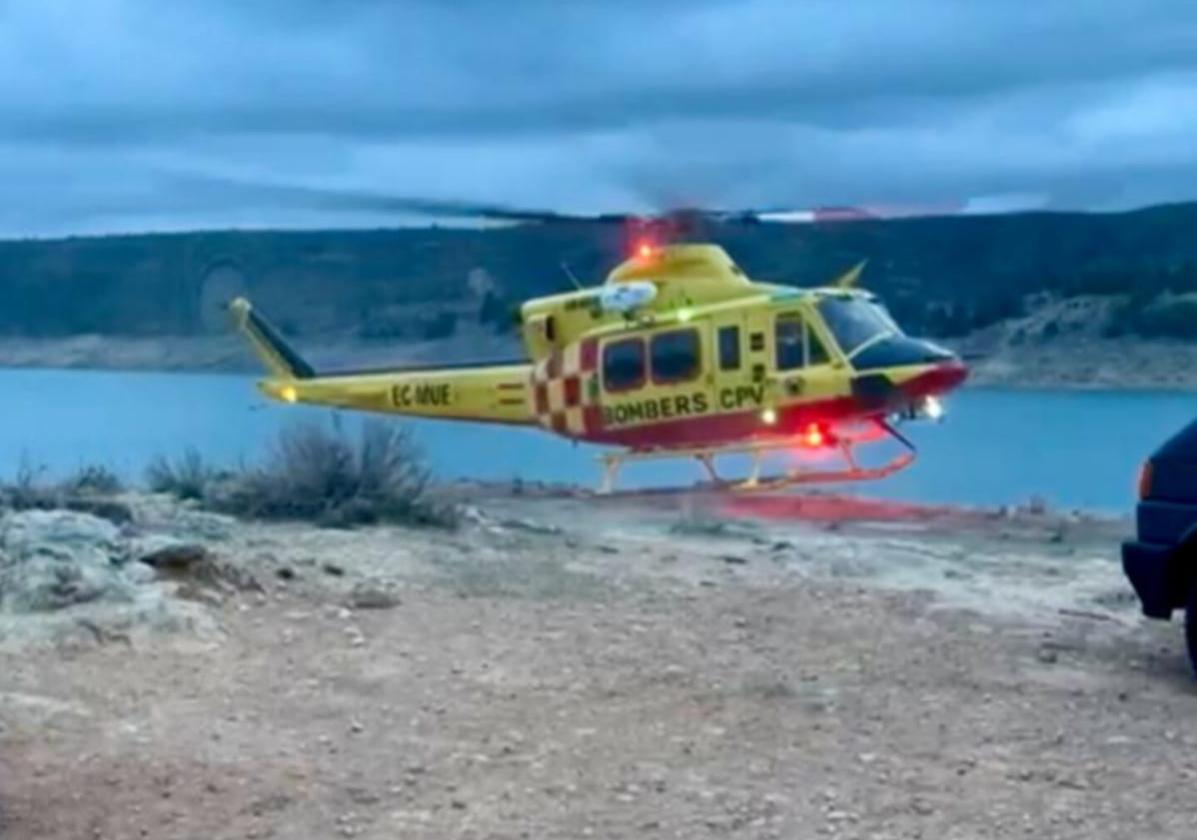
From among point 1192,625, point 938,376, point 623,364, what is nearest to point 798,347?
point 938,376

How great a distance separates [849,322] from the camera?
58.3 ft

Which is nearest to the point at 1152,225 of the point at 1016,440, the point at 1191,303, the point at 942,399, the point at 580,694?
the point at 1191,303

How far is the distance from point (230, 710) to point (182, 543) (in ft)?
9.41

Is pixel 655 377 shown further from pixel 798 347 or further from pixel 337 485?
pixel 337 485

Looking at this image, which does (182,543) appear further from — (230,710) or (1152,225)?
(1152,225)

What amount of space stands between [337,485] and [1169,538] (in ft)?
21.8

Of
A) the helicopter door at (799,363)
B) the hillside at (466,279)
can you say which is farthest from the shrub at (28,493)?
the hillside at (466,279)

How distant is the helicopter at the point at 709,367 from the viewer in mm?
17609

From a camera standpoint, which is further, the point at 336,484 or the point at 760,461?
the point at 760,461

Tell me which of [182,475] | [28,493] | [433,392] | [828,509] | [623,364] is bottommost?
[828,509]

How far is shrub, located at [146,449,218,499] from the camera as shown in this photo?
14416 millimetres

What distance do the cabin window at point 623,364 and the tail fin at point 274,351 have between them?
446cm

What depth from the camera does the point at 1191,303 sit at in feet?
128

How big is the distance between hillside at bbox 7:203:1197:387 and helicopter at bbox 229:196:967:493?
15.4 m
